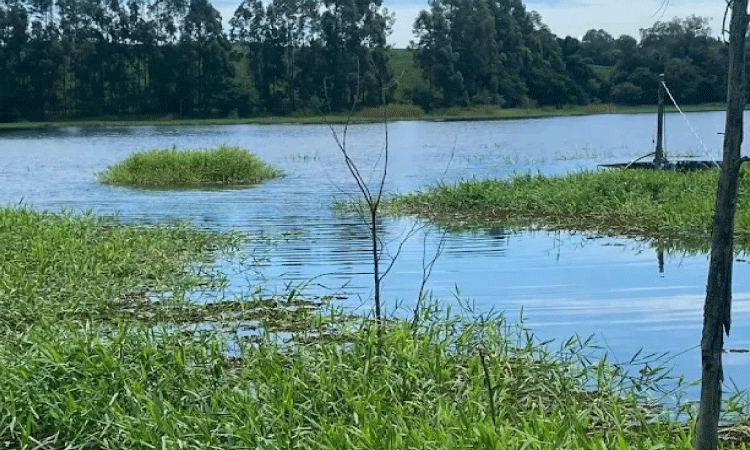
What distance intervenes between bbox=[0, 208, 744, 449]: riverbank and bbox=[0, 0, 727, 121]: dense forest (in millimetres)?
70980

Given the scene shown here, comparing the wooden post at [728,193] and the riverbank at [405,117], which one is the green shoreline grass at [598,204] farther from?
the riverbank at [405,117]

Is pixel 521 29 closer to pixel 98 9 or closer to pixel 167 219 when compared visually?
pixel 98 9

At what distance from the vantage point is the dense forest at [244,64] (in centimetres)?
8275

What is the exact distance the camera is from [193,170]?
30.1 meters

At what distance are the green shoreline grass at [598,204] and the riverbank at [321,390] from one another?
24.9 feet

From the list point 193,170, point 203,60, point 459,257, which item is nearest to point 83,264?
point 459,257

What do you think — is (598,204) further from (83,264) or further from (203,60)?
(203,60)

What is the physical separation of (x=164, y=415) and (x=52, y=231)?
29.4ft

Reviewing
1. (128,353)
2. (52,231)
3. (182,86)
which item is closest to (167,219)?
(52,231)

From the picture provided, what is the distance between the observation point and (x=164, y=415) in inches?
227

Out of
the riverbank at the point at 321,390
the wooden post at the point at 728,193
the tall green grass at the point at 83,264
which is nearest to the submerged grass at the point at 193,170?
the tall green grass at the point at 83,264

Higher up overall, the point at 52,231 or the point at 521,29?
the point at 521,29

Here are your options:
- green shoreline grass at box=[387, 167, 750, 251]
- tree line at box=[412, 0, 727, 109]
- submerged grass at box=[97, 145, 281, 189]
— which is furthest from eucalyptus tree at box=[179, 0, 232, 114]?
green shoreline grass at box=[387, 167, 750, 251]

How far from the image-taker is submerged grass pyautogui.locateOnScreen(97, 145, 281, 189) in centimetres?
2998
